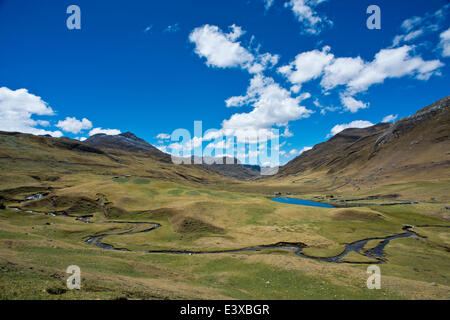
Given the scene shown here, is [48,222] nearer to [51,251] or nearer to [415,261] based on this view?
[51,251]

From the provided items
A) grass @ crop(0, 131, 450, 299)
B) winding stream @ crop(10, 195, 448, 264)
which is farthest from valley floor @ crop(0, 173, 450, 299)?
winding stream @ crop(10, 195, 448, 264)

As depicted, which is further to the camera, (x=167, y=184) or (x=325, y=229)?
(x=167, y=184)

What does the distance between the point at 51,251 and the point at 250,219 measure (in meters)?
64.5

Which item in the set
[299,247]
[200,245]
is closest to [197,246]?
[200,245]

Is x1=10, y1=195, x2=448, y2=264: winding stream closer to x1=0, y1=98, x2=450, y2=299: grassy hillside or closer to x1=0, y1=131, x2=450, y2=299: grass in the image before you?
x1=0, y1=98, x2=450, y2=299: grassy hillside

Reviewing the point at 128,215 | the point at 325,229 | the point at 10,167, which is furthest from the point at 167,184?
the point at 10,167

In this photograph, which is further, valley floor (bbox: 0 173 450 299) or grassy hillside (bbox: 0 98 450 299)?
grassy hillside (bbox: 0 98 450 299)

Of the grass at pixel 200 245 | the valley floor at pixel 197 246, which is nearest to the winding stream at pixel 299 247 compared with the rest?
the valley floor at pixel 197 246

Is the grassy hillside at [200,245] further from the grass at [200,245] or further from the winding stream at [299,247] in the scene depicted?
the winding stream at [299,247]

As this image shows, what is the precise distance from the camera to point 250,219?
290ft

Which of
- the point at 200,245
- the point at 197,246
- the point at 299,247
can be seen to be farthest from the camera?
the point at 299,247

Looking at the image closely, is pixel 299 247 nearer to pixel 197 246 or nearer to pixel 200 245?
pixel 200 245

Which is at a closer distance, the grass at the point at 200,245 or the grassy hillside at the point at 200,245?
the grass at the point at 200,245

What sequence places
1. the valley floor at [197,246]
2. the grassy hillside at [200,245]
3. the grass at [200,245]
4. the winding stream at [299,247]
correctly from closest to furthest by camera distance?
the grass at [200,245], the valley floor at [197,246], the grassy hillside at [200,245], the winding stream at [299,247]
